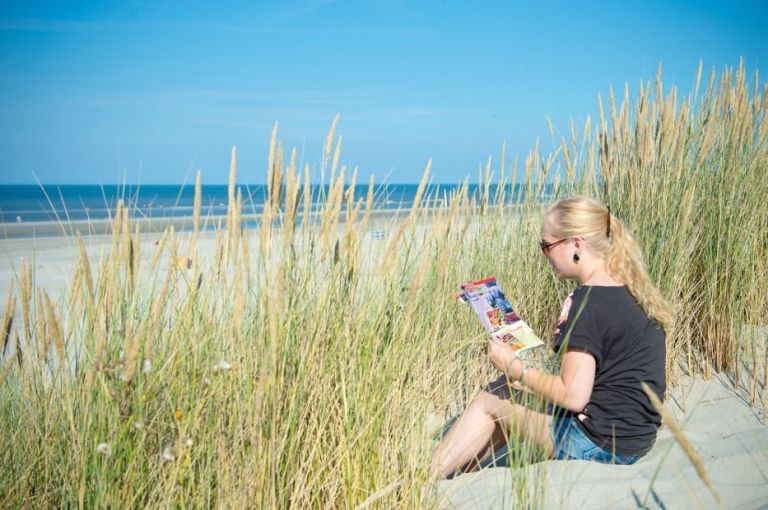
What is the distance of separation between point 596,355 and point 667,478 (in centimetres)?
41

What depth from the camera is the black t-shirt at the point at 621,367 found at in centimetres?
206

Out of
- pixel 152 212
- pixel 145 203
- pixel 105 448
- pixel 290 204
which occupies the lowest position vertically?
pixel 152 212

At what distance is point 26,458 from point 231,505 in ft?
1.79

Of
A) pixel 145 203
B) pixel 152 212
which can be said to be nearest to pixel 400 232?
pixel 152 212

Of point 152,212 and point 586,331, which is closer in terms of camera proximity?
point 586,331

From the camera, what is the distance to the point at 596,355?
6.66 feet

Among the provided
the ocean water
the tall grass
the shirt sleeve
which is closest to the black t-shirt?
the shirt sleeve

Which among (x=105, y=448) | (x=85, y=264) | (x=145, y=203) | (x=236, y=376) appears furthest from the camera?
(x=145, y=203)

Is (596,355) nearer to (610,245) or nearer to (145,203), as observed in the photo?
(610,245)

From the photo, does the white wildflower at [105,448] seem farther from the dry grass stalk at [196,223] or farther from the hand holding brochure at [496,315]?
the hand holding brochure at [496,315]

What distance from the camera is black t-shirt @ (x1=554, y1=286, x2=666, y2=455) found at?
2.06 metres

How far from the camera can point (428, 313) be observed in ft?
7.14

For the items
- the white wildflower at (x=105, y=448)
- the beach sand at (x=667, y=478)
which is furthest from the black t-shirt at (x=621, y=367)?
the white wildflower at (x=105, y=448)

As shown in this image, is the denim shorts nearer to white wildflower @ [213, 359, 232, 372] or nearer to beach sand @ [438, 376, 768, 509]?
beach sand @ [438, 376, 768, 509]
